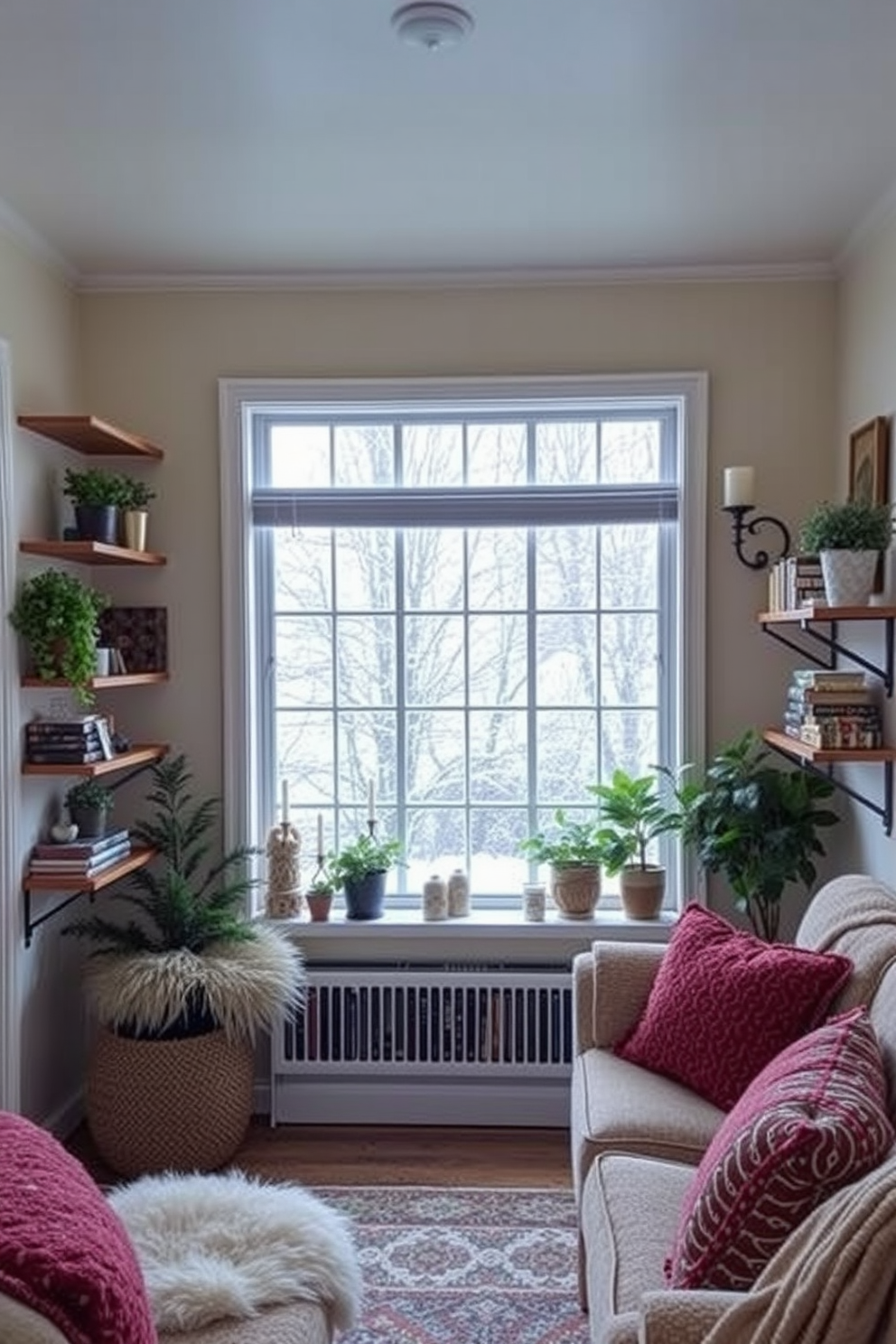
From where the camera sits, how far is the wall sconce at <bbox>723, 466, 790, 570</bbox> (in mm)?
2924

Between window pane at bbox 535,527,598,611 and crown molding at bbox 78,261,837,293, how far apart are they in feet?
2.49

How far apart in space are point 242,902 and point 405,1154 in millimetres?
881

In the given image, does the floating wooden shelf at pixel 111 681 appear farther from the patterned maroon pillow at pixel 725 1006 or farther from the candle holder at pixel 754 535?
the candle holder at pixel 754 535

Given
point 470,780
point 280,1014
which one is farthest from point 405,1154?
point 470,780

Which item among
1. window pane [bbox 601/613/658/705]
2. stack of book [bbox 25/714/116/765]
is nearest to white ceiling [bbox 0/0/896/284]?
window pane [bbox 601/613/658/705]

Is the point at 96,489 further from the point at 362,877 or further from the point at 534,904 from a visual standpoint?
the point at 534,904

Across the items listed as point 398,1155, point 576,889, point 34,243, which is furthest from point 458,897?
point 34,243

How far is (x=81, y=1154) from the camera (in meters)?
2.93

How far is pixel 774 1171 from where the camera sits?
1.39 meters

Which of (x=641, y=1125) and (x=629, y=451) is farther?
(x=629, y=451)

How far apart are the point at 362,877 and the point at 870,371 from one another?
2047mm

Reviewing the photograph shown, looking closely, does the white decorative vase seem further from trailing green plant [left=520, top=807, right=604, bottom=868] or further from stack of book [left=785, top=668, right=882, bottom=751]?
trailing green plant [left=520, top=807, right=604, bottom=868]

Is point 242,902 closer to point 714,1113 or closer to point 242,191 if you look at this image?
point 714,1113

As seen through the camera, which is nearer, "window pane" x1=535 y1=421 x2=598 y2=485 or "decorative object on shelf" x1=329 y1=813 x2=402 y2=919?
"decorative object on shelf" x1=329 y1=813 x2=402 y2=919
